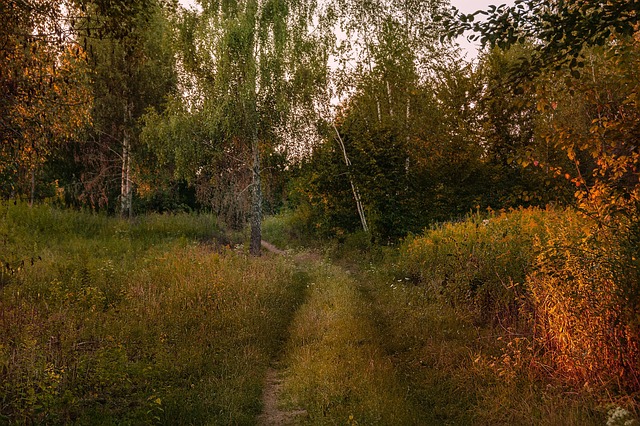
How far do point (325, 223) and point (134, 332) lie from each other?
634 inches

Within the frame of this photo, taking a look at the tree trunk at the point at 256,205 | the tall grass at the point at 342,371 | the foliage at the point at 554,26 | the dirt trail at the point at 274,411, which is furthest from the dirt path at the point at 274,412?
the tree trunk at the point at 256,205

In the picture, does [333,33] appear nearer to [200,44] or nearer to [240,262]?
[200,44]

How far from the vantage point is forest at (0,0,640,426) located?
16.8ft

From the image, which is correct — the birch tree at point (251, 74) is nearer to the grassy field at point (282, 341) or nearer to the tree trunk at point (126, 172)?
the tree trunk at point (126, 172)

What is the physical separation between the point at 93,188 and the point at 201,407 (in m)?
20.6

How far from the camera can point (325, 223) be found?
23.2 metres

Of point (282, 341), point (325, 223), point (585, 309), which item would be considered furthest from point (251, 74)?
point (585, 309)

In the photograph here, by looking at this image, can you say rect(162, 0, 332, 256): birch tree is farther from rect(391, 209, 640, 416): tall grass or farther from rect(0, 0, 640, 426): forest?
rect(391, 209, 640, 416): tall grass

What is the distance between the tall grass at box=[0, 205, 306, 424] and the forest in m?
0.06

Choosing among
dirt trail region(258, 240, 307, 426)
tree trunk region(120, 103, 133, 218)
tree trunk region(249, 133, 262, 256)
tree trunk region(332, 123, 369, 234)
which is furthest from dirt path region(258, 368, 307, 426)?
tree trunk region(120, 103, 133, 218)

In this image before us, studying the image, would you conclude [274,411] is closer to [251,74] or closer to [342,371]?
[342,371]

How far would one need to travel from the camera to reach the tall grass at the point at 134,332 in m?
4.96

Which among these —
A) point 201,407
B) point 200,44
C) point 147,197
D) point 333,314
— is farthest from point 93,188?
point 201,407

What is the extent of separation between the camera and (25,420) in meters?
4.26
